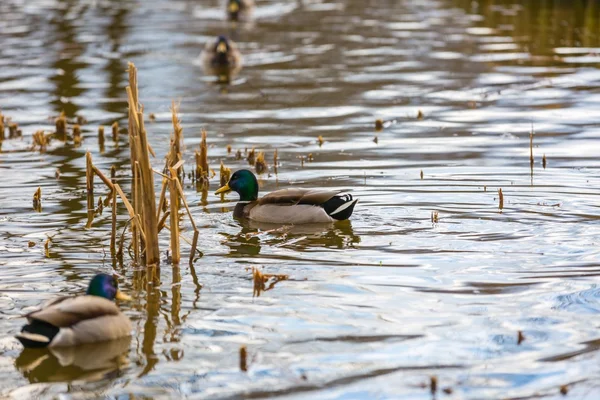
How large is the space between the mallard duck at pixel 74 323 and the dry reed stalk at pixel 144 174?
1560 millimetres

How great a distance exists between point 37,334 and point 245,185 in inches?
188

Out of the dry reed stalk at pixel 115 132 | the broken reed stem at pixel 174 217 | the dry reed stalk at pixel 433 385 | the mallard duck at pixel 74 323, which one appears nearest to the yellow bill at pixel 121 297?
the mallard duck at pixel 74 323

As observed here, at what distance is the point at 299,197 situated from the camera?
1095 centimetres

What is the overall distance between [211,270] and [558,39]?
18.5 m

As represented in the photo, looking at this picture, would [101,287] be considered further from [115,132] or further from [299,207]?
[115,132]

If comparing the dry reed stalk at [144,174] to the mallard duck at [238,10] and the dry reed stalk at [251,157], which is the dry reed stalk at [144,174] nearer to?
the dry reed stalk at [251,157]

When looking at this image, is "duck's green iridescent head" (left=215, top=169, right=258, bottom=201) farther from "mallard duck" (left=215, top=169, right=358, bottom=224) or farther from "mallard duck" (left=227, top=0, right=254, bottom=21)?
"mallard duck" (left=227, top=0, right=254, bottom=21)

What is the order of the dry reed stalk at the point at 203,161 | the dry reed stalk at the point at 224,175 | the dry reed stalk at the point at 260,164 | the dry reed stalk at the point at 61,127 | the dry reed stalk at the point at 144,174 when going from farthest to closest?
1. the dry reed stalk at the point at 61,127
2. the dry reed stalk at the point at 260,164
3. the dry reed stalk at the point at 203,161
4. the dry reed stalk at the point at 224,175
5. the dry reed stalk at the point at 144,174

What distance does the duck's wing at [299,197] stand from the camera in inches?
425

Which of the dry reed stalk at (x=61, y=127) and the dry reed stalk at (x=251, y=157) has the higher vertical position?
the dry reed stalk at (x=61, y=127)

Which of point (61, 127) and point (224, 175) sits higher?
point (61, 127)

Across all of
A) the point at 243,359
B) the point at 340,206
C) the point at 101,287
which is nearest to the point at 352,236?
the point at 340,206

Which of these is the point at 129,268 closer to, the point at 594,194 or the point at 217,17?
the point at 594,194

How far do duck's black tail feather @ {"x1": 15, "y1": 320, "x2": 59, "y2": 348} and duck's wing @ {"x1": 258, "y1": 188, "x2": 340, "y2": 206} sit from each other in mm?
4170
